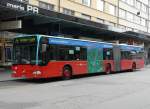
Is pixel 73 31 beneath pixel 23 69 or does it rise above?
above

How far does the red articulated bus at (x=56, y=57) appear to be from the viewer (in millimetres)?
18703

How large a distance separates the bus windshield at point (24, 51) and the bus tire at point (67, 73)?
9.18ft

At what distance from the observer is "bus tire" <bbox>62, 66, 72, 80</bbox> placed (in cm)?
2081

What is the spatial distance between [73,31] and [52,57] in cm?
1602

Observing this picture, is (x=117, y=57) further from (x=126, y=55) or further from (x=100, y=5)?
(x=100, y=5)

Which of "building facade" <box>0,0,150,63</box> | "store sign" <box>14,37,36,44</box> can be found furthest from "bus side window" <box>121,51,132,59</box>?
"store sign" <box>14,37,36,44</box>

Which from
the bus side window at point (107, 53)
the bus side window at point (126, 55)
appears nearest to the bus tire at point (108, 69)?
the bus side window at point (107, 53)

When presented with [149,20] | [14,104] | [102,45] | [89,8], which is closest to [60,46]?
[102,45]

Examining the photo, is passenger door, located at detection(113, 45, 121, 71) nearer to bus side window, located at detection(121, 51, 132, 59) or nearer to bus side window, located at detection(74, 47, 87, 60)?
bus side window, located at detection(121, 51, 132, 59)

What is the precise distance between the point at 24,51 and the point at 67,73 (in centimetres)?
340

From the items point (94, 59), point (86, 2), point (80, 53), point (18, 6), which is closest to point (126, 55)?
point (94, 59)

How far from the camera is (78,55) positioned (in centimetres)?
2241

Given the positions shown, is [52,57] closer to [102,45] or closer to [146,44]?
[102,45]

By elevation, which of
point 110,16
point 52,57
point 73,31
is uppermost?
point 110,16
